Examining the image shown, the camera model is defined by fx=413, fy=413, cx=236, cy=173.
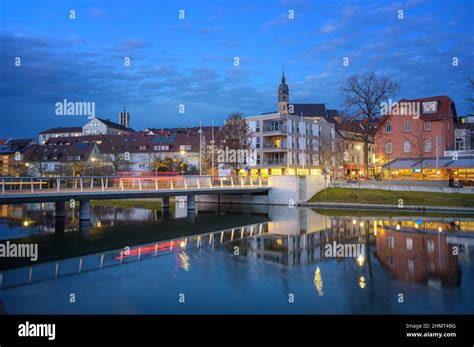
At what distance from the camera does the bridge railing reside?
110ft

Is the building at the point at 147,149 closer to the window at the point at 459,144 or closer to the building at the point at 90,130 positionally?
the building at the point at 90,130

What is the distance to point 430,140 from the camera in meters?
61.2

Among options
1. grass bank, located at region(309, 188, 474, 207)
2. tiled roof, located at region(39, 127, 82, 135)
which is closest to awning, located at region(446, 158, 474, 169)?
grass bank, located at region(309, 188, 474, 207)

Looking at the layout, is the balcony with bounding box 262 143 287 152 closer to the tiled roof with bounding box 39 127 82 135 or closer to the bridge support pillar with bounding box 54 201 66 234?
the bridge support pillar with bounding box 54 201 66 234

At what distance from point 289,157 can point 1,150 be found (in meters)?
94.7

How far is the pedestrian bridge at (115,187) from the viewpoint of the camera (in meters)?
31.3

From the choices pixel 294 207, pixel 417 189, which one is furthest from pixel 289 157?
pixel 417 189

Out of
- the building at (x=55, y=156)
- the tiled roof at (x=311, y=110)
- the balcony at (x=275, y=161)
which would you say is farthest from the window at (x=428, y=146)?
the building at (x=55, y=156)

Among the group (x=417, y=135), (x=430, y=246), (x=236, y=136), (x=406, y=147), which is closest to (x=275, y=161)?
(x=236, y=136)

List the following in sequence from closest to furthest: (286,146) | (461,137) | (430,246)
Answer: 1. (430,246)
2. (461,137)
3. (286,146)

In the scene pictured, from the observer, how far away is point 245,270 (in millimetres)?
20031

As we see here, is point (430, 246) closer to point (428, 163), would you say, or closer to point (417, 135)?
point (428, 163)

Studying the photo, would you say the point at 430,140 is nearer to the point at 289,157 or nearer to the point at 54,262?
the point at 289,157

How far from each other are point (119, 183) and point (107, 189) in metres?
3.41
